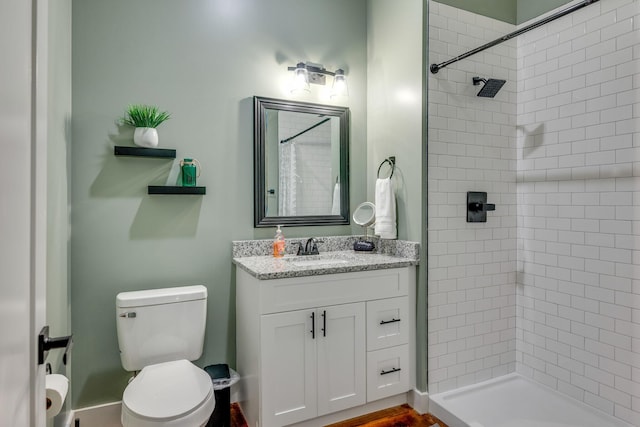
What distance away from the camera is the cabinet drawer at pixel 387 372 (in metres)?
2.11

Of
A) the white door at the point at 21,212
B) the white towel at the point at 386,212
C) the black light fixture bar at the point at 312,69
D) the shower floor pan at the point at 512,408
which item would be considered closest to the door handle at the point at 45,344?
the white door at the point at 21,212

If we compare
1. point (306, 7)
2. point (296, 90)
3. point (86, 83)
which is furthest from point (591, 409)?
point (86, 83)

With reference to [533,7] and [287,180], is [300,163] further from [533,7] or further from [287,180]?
[533,7]

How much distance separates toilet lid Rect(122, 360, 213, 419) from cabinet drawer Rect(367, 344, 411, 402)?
909 millimetres

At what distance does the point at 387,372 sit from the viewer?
2.15 metres

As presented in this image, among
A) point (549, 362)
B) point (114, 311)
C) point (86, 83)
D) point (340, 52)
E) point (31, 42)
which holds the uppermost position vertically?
point (340, 52)

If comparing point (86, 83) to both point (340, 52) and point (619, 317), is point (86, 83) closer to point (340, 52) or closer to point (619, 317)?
point (340, 52)

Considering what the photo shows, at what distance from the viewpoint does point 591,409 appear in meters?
2.09

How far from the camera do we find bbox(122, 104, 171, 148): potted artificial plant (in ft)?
6.63

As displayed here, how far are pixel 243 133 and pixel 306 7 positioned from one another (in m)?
1.01

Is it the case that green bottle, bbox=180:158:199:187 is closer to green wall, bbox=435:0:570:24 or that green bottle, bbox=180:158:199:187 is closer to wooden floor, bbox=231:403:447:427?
wooden floor, bbox=231:403:447:427

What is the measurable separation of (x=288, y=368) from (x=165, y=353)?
0.65 meters

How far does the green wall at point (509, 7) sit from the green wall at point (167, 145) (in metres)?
0.98

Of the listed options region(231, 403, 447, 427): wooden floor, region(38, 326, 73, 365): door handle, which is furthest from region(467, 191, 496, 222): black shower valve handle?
region(38, 326, 73, 365): door handle
